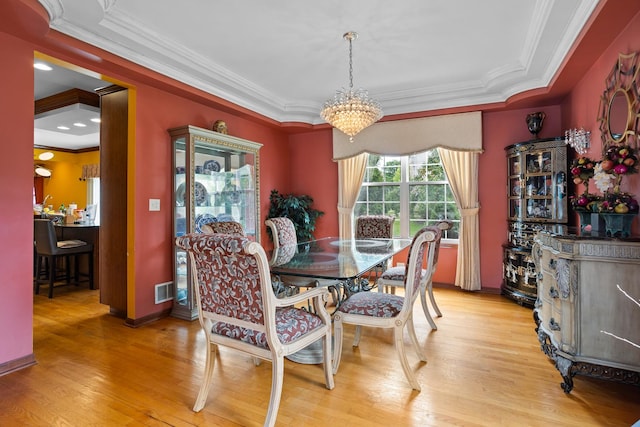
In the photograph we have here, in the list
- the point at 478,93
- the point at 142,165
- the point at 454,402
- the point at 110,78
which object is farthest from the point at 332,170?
the point at 454,402

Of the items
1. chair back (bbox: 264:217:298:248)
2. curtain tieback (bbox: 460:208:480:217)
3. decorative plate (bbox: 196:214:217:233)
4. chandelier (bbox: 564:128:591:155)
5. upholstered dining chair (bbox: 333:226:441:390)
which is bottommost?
upholstered dining chair (bbox: 333:226:441:390)

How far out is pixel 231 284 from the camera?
1.75 meters

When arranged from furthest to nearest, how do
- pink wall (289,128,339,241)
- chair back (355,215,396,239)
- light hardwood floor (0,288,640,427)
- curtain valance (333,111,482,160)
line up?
pink wall (289,128,339,241)
curtain valance (333,111,482,160)
chair back (355,215,396,239)
light hardwood floor (0,288,640,427)

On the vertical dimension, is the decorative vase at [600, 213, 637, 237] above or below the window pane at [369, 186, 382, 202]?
below

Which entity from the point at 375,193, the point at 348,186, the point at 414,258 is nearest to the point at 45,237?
the point at 348,186

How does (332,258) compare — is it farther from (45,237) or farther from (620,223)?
(45,237)

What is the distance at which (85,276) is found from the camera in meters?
4.78

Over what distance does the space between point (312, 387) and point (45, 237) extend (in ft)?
13.8

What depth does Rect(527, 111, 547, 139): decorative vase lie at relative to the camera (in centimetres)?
392

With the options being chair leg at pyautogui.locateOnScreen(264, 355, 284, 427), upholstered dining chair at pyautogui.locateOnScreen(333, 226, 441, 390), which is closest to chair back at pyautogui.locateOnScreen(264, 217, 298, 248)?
upholstered dining chair at pyautogui.locateOnScreen(333, 226, 441, 390)

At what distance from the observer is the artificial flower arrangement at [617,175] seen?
6.78ft

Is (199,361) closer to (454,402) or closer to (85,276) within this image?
(454,402)

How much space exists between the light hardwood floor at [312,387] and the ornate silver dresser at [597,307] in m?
0.11

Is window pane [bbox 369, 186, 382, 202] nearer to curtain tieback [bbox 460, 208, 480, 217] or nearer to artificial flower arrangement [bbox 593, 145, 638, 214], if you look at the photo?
curtain tieback [bbox 460, 208, 480, 217]
